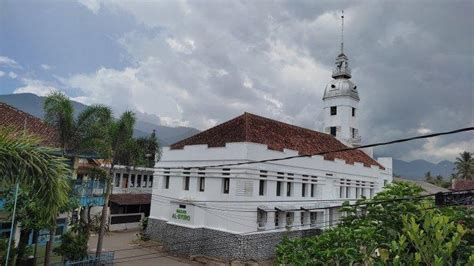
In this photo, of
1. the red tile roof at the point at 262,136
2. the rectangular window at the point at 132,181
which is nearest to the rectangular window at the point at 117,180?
the rectangular window at the point at 132,181

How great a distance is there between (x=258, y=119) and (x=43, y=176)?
21430 mm

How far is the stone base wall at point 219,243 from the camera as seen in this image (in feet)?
72.3

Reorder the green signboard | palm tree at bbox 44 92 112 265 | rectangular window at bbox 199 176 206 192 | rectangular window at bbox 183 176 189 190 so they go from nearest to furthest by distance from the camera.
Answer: palm tree at bbox 44 92 112 265 < the green signboard < rectangular window at bbox 199 176 206 192 < rectangular window at bbox 183 176 189 190

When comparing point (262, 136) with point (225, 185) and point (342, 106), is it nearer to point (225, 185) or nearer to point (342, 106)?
point (225, 185)

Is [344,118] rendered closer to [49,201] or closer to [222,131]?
[222,131]

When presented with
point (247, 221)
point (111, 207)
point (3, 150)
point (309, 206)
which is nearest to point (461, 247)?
point (3, 150)

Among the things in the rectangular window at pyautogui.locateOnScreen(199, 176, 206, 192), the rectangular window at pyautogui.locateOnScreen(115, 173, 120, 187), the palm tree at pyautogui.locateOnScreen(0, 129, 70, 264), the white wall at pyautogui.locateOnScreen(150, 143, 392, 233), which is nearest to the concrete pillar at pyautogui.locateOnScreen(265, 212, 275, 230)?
the white wall at pyautogui.locateOnScreen(150, 143, 392, 233)

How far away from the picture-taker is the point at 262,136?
25.8 metres

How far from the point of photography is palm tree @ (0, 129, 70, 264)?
24.0 ft

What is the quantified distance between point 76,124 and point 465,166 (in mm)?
65944

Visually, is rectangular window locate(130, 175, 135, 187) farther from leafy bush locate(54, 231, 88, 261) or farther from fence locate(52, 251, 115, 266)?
leafy bush locate(54, 231, 88, 261)

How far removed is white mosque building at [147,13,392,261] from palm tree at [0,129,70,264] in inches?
577

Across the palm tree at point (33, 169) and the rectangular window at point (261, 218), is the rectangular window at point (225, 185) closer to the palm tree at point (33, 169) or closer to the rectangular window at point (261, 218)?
the rectangular window at point (261, 218)

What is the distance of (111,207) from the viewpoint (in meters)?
34.0
